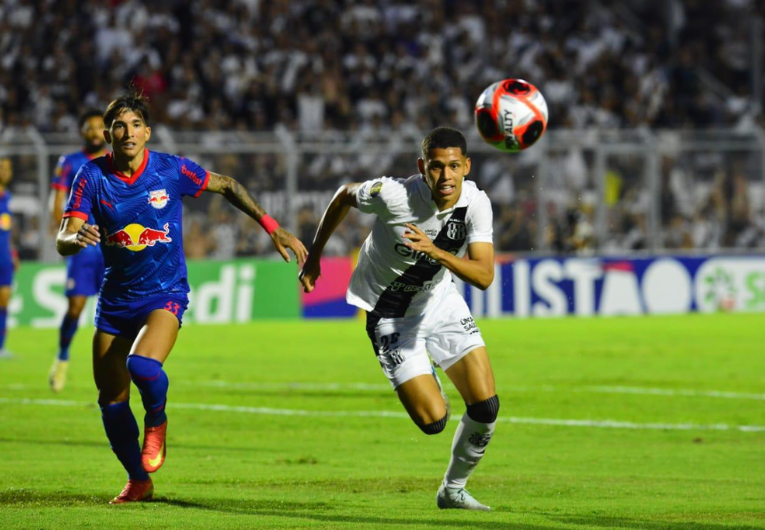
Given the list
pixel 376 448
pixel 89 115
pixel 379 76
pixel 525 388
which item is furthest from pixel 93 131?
pixel 379 76

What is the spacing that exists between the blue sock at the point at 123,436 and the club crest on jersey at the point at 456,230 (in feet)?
6.90

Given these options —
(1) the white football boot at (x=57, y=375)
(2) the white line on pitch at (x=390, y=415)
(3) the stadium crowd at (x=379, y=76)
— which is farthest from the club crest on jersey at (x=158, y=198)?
(3) the stadium crowd at (x=379, y=76)

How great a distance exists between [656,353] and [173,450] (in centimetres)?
951

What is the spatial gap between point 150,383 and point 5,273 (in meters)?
9.93

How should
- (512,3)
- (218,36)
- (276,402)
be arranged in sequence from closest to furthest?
(276,402)
(218,36)
(512,3)

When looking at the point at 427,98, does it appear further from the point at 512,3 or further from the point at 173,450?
the point at 173,450

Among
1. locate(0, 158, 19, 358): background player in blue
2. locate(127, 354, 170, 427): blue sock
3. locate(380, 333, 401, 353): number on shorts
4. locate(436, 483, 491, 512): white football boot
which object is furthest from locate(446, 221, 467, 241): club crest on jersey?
locate(0, 158, 19, 358): background player in blue

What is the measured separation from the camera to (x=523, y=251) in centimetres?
2372

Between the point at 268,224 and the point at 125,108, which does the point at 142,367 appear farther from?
the point at 125,108

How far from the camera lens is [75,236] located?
7086mm

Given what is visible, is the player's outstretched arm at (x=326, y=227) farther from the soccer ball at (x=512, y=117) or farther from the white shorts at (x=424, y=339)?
the soccer ball at (x=512, y=117)

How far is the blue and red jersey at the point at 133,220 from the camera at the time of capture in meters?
7.43

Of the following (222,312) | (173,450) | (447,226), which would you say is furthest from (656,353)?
(447,226)

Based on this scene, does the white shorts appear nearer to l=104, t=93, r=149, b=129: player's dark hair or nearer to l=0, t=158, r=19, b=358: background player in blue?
l=104, t=93, r=149, b=129: player's dark hair
